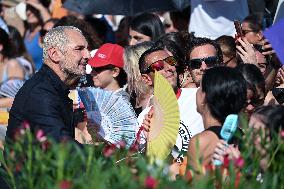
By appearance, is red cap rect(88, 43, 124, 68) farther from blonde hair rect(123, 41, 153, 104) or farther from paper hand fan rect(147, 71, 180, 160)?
paper hand fan rect(147, 71, 180, 160)

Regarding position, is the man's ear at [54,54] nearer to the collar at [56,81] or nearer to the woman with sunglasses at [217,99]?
the collar at [56,81]

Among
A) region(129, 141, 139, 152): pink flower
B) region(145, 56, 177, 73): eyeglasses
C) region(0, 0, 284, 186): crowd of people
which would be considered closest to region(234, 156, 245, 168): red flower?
region(0, 0, 284, 186): crowd of people

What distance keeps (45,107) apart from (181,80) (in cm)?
169

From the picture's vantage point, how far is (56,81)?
724 centimetres

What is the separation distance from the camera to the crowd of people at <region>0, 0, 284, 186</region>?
20.1ft

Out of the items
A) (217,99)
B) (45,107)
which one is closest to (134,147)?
(45,107)

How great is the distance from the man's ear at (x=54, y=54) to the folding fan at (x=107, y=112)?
1.70 feet

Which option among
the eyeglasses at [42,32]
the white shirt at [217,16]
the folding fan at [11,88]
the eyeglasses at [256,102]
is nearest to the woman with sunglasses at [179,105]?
the eyeglasses at [256,102]

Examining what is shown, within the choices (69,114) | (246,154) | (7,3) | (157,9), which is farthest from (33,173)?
(7,3)

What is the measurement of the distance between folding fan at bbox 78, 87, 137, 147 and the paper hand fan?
721 mm

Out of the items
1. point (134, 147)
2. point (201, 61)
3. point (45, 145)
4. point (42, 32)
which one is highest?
point (45, 145)

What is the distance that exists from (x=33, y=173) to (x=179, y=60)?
3.04m

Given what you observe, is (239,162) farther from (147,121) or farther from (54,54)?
(54,54)

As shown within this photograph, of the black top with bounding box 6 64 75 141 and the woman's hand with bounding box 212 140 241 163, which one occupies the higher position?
the woman's hand with bounding box 212 140 241 163
